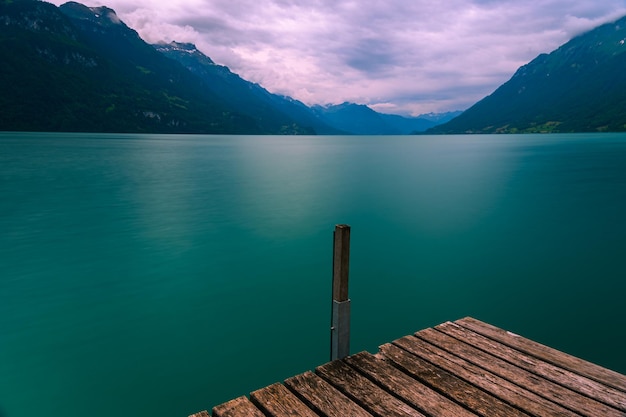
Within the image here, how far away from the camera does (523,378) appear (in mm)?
7535

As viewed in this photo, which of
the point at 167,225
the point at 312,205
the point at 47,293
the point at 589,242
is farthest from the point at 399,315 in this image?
the point at 312,205

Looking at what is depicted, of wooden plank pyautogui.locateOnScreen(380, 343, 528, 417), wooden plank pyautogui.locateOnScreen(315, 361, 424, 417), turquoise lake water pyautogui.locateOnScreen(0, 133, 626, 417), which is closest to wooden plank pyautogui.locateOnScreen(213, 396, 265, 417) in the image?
wooden plank pyautogui.locateOnScreen(315, 361, 424, 417)

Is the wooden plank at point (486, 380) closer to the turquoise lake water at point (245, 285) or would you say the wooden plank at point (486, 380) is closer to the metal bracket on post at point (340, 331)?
the metal bracket on post at point (340, 331)

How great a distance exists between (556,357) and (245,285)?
539 inches

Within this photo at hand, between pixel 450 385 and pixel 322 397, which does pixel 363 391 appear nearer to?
pixel 322 397

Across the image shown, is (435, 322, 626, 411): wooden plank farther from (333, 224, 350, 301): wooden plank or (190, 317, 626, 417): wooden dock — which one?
(333, 224, 350, 301): wooden plank

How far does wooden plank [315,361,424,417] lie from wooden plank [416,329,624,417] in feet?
7.92

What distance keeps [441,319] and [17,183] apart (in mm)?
54010

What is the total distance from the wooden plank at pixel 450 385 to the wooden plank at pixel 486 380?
0.49 feet

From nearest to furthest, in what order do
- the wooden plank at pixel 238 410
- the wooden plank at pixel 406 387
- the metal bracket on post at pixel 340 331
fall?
the wooden plank at pixel 238 410
the wooden plank at pixel 406 387
the metal bracket on post at pixel 340 331

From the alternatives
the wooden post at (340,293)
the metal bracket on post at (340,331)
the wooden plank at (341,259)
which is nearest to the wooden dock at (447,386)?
the metal bracket on post at (340,331)

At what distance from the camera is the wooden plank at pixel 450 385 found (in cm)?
651

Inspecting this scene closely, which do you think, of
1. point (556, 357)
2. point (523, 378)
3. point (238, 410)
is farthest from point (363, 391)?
point (556, 357)

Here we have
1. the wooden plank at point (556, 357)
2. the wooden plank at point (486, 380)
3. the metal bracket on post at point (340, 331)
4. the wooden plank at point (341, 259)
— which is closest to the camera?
the wooden plank at point (486, 380)
